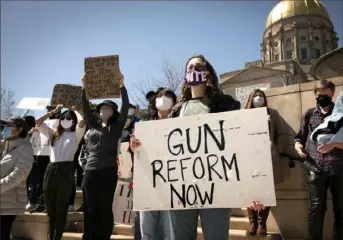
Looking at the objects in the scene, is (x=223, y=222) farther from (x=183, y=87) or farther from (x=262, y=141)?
(x=183, y=87)

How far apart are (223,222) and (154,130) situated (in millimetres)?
864

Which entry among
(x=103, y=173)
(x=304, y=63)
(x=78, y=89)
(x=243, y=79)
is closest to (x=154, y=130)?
(x=103, y=173)

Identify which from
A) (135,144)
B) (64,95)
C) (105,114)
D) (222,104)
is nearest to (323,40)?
(64,95)

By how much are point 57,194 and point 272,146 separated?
9.89 feet

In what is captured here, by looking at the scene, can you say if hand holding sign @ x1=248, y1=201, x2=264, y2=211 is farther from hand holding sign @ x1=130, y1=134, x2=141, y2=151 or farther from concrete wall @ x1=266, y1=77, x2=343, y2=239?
concrete wall @ x1=266, y1=77, x2=343, y2=239

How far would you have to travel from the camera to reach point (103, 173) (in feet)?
13.8

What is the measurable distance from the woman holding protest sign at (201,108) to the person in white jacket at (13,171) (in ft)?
6.09

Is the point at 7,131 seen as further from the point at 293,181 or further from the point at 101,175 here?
the point at 293,181

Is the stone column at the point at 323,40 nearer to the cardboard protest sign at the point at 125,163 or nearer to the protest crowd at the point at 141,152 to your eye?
the protest crowd at the point at 141,152

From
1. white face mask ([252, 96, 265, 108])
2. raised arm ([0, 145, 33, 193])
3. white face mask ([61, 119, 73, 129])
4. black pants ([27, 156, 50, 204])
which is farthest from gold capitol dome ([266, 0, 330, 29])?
raised arm ([0, 145, 33, 193])

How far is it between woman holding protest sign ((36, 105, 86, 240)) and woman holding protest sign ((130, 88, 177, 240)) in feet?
5.36

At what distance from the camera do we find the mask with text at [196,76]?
108 inches

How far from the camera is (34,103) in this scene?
764cm

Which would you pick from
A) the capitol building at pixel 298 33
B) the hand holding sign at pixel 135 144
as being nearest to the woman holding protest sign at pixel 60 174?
A: the hand holding sign at pixel 135 144
